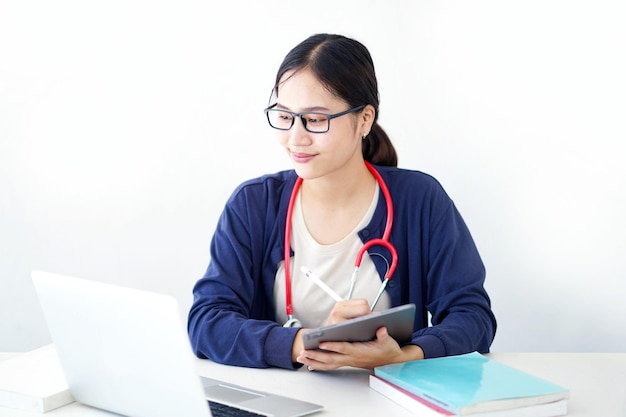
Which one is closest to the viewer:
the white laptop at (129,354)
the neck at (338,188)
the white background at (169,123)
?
the white laptop at (129,354)

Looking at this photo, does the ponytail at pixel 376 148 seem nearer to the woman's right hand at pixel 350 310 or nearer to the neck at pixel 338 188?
the neck at pixel 338 188

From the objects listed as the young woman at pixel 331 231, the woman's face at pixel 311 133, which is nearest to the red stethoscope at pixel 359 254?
the young woman at pixel 331 231

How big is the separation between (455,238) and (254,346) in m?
0.54

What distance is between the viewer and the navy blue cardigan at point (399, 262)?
5.82ft

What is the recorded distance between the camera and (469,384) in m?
1.35

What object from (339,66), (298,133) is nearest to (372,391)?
(298,133)

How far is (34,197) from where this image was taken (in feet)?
8.63

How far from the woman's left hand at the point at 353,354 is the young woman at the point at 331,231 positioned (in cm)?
23

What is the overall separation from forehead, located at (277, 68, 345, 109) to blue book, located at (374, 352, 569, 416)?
62 cm

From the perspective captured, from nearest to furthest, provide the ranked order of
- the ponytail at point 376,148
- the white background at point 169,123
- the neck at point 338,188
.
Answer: the neck at point 338,188
the ponytail at point 376,148
the white background at point 169,123

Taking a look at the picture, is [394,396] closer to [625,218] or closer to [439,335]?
[439,335]

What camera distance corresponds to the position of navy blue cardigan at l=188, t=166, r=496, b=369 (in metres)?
1.77

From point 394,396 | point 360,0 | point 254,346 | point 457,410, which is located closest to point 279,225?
point 254,346

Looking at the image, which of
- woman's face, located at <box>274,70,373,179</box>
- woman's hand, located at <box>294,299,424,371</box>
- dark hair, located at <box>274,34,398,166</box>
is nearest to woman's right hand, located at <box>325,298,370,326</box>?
woman's hand, located at <box>294,299,424,371</box>
